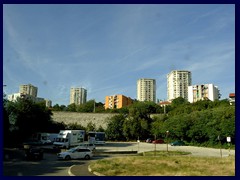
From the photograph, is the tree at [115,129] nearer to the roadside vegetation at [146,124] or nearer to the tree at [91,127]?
the roadside vegetation at [146,124]

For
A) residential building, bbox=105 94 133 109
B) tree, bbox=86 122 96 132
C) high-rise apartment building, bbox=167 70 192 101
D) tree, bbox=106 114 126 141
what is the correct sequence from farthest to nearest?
high-rise apartment building, bbox=167 70 192 101 → residential building, bbox=105 94 133 109 → tree, bbox=86 122 96 132 → tree, bbox=106 114 126 141

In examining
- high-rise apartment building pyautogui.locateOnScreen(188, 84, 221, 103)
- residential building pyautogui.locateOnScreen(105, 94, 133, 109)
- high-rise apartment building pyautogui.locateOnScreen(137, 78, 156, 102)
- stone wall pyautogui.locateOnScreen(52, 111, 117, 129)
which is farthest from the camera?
high-rise apartment building pyautogui.locateOnScreen(137, 78, 156, 102)

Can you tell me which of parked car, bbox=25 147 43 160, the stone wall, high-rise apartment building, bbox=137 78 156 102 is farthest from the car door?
high-rise apartment building, bbox=137 78 156 102

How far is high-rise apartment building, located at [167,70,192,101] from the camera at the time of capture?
165500mm

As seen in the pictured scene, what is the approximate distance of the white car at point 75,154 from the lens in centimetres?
2665

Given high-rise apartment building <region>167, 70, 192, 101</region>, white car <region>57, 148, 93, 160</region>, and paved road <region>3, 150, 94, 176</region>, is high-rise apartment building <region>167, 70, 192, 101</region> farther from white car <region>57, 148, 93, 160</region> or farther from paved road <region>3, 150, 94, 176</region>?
paved road <region>3, 150, 94, 176</region>

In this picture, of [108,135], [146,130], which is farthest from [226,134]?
[108,135]

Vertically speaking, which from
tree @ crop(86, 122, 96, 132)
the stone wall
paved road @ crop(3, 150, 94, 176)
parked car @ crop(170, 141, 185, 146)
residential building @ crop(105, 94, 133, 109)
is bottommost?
parked car @ crop(170, 141, 185, 146)

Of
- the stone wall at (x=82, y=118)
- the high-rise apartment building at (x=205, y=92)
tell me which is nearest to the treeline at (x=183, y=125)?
the stone wall at (x=82, y=118)

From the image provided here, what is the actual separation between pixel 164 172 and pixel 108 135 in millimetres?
49175

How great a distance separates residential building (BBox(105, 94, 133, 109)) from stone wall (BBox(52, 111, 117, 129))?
6614 centimetres

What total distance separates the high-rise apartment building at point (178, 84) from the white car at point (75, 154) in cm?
14069

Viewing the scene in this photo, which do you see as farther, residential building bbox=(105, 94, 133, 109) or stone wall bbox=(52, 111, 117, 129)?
residential building bbox=(105, 94, 133, 109)

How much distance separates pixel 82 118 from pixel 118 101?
7508cm
